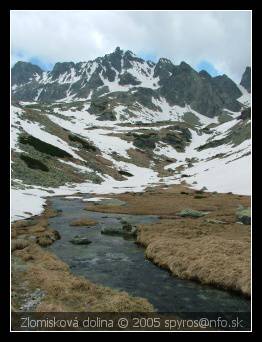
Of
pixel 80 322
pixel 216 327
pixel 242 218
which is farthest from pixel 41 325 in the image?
pixel 242 218

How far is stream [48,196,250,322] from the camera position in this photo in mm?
23916

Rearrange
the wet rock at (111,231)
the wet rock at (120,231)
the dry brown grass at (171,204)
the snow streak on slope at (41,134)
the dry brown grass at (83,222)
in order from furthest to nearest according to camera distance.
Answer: the snow streak on slope at (41,134) < the dry brown grass at (171,204) < the dry brown grass at (83,222) < the wet rock at (111,231) < the wet rock at (120,231)

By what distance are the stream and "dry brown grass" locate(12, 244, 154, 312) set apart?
4.25ft

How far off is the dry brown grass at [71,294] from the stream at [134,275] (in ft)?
4.25

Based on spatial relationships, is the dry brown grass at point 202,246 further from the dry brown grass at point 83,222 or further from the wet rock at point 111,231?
the dry brown grass at point 83,222

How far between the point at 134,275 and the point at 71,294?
650 cm

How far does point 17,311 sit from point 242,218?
37377 millimetres

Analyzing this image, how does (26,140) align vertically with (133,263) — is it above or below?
above

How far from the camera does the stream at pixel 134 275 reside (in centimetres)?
2392

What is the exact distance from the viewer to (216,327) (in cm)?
2080

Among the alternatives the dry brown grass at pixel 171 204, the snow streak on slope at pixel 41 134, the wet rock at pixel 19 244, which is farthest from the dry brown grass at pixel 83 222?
the snow streak on slope at pixel 41 134

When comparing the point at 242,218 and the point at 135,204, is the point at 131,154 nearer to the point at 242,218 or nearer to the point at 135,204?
the point at 135,204

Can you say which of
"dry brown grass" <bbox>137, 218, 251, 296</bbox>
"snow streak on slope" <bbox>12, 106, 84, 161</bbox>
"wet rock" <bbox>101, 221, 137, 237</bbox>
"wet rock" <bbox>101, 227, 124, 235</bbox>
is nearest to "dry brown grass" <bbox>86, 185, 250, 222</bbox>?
"dry brown grass" <bbox>137, 218, 251, 296</bbox>

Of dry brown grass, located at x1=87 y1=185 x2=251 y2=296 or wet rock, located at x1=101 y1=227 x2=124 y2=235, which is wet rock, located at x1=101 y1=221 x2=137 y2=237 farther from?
dry brown grass, located at x1=87 y1=185 x2=251 y2=296
